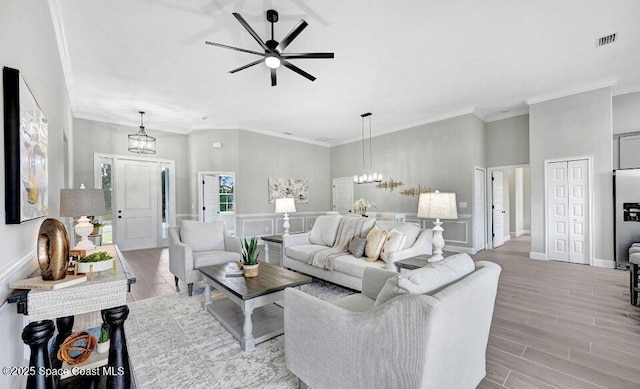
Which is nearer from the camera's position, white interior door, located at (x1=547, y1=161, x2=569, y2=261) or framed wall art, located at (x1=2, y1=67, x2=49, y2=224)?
framed wall art, located at (x1=2, y1=67, x2=49, y2=224)

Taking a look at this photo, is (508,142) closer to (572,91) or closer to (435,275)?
(572,91)

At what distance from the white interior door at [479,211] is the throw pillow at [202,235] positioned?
17.4 ft

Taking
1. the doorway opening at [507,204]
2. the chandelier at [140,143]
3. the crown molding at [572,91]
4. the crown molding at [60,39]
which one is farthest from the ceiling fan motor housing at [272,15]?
the doorway opening at [507,204]

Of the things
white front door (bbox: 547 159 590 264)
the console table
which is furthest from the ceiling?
the console table

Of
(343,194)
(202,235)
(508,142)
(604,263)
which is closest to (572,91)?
(508,142)

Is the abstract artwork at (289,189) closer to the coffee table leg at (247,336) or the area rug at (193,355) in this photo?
the area rug at (193,355)

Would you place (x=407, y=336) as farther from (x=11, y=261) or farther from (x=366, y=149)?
(x=366, y=149)

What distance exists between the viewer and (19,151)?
1.40 m

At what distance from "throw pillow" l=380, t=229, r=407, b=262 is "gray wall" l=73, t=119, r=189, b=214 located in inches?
234

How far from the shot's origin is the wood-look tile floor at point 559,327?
188 cm

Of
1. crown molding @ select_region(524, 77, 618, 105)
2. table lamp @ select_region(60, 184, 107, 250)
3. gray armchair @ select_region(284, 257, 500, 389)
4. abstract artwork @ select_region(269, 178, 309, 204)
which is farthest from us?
abstract artwork @ select_region(269, 178, 309, 204)

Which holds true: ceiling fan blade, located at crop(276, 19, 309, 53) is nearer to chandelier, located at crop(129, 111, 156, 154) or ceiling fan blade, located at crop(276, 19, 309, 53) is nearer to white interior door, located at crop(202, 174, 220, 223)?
chandelier, located at crop(129, 111, 156, 154)

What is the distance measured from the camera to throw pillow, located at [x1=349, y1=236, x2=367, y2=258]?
11.8 feet

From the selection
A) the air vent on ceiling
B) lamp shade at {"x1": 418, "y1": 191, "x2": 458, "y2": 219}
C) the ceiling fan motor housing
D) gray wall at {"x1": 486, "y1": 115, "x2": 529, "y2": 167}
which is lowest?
lamp shade at {"x1": 418, "y1": 191, "x2": 458, "y2": 219}
